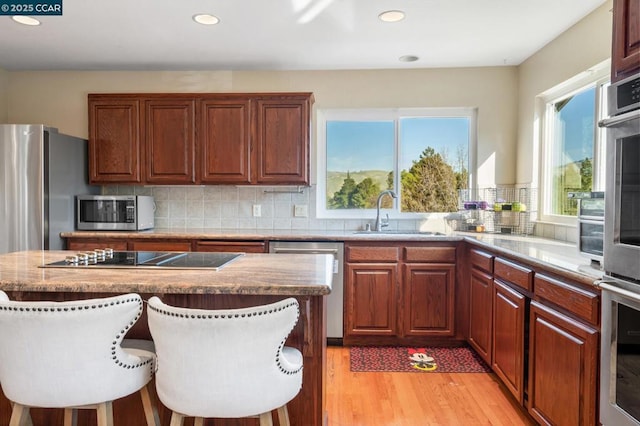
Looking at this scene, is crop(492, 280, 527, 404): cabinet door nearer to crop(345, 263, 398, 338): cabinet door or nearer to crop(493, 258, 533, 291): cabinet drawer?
crop(493, 258, 533, 291): cabinet drawer

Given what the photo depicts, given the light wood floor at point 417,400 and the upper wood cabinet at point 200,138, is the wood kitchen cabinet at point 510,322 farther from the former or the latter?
the upper wood cabinet at point 200,138

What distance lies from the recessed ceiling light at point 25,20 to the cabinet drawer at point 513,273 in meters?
3.47

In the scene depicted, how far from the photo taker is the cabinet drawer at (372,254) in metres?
3.14

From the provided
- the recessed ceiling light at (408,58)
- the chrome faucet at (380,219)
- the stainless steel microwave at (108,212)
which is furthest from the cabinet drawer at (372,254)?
the stainless steel microwave at (108,212)

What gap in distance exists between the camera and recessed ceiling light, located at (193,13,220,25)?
268cm

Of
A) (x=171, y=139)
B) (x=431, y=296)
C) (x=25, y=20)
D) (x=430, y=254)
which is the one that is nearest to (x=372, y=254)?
(x=430, y=254)

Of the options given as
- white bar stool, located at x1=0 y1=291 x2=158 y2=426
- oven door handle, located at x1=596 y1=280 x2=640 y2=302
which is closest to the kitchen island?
white bar stool, located at x1=0 y1=291 x2=158 y2=426

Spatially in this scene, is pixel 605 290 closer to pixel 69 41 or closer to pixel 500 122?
pixel 500 122

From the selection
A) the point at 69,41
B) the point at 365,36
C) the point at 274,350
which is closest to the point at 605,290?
the point at 274,350

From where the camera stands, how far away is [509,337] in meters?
2.27

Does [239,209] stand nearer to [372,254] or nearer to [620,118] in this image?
[372,254]

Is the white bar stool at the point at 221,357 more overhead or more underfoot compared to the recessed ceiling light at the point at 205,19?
more underfoot

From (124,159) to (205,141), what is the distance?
0.74 meters

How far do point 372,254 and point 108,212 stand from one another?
227 centimetres
